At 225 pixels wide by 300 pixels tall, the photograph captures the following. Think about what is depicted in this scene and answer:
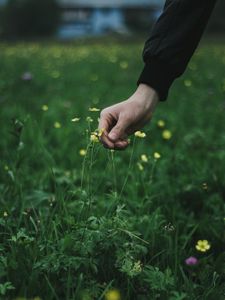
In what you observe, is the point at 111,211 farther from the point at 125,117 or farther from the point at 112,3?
the point at 112,3

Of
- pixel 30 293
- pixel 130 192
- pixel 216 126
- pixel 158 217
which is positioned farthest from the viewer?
pixel 216 126

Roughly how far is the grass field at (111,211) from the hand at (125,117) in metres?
0.18

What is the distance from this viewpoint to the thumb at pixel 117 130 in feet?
4.75

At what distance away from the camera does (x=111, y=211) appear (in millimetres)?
1907

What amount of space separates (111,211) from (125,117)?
0.57 m

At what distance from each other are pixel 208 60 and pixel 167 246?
7242 mm

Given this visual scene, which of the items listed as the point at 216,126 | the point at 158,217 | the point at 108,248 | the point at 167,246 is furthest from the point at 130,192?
the point at 216,126

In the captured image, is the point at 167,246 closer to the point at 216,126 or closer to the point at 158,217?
the point at 158,217

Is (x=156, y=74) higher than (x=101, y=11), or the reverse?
(x=156, y=74)

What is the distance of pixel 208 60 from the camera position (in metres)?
8.66

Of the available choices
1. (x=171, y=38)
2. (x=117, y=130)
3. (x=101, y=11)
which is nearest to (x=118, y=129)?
(x=117, y=130)

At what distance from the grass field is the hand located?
18cm

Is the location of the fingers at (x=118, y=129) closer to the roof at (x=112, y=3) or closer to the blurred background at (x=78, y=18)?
the blurred background at (x=78, y=18)

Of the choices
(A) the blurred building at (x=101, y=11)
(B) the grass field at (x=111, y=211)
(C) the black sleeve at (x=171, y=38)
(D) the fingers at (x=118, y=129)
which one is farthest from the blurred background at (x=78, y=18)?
(D) the fingers at (x=118, y=129)
